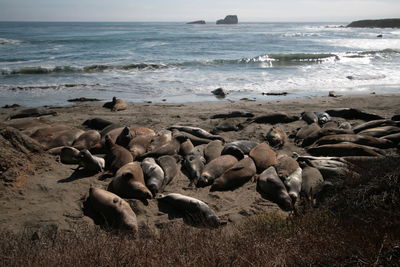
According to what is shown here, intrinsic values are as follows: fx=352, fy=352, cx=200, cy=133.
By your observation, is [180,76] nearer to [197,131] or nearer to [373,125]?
[197,131]

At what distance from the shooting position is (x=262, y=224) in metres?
4.18

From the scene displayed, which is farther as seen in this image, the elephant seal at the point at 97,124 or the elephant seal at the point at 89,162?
the elephant seal at the point at 97,124

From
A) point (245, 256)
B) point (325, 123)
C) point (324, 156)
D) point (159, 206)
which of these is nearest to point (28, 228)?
point (159, 206)

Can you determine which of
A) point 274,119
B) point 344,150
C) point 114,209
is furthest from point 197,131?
point 114,209

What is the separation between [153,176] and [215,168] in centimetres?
110

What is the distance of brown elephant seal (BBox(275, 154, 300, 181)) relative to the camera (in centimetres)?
585

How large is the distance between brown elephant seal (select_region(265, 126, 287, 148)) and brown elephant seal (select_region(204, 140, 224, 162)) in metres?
1.21

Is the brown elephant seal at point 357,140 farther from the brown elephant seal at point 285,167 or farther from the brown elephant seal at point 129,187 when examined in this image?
the brown elephant seal at point 129,187

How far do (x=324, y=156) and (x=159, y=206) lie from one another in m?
3.48

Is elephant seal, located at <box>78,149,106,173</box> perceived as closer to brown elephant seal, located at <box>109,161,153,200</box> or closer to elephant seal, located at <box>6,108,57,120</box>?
brown elephant seal, located at <box>109,161,153,200</box>

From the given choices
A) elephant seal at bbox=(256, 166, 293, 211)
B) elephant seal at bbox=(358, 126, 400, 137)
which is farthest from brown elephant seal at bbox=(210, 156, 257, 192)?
elephant seal at bbox=(358, 126, 400, 137)

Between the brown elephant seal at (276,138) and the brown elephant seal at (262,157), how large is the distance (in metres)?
1.02

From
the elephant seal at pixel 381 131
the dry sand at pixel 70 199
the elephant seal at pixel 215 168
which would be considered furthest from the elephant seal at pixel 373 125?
the elephant seal at pixel 215 168

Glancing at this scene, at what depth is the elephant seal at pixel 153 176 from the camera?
18.3 feet
